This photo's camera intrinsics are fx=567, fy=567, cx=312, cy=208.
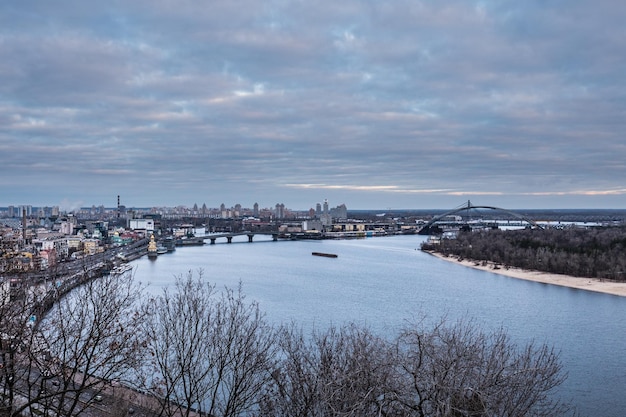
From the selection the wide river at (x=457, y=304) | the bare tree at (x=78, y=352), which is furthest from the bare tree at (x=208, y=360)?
the wide river at (x=457, y=304)

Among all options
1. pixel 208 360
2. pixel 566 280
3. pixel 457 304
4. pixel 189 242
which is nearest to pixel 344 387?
pixel 208 360

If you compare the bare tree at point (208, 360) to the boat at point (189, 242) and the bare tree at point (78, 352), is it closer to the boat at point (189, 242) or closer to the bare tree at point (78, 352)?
the bare tree at point (78, 352)

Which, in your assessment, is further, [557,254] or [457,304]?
[557,254]

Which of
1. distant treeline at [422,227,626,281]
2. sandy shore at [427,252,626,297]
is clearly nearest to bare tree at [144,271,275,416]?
sandy shore at [427,252,626,297]

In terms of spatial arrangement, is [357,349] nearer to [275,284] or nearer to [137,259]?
[275,284]

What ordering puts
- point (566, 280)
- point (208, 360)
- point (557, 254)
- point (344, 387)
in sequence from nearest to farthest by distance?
1. point (344, 387)
2. point (208, 360)
3. point (566, 280)
4. point (557, 254)

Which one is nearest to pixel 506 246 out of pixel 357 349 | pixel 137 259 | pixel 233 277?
pixel 233 277

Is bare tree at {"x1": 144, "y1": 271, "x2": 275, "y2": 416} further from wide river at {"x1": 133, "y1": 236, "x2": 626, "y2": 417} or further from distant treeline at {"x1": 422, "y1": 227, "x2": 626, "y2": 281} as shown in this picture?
distant treeline at {"x1": 422, "y1": 227, "x2": 626, "y2": 281}

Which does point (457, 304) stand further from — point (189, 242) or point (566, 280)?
point (189, 242)

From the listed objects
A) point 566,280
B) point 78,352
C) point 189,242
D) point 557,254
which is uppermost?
point 78,352
